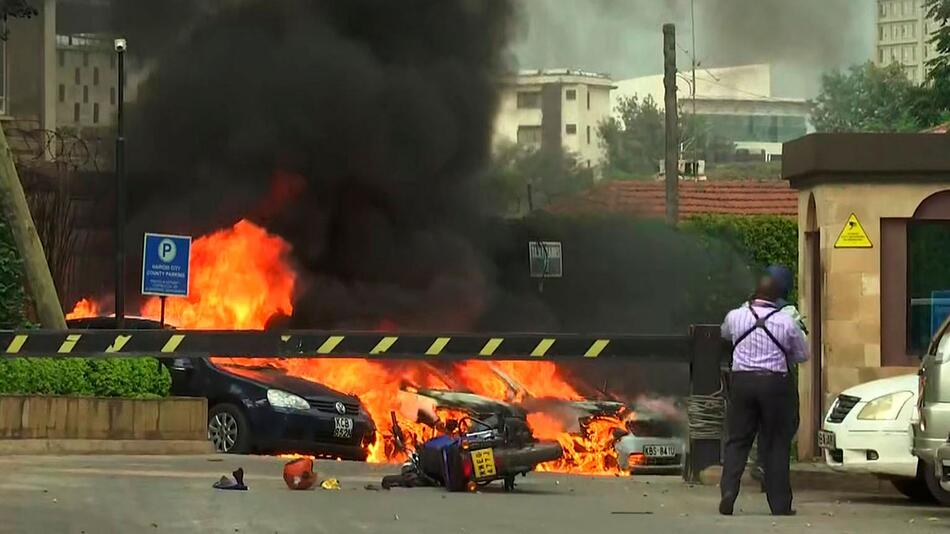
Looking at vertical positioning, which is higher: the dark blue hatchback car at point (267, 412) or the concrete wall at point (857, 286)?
the concrete wall at point (857, 286)

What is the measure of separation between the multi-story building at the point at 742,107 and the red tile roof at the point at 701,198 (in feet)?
94.6

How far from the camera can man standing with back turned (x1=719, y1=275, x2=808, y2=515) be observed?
1057 cm

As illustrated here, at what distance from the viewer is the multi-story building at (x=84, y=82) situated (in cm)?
3284

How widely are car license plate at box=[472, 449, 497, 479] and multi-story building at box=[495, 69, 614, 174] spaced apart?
19.0 meters

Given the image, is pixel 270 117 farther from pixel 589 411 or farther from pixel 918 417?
pixel 918 417

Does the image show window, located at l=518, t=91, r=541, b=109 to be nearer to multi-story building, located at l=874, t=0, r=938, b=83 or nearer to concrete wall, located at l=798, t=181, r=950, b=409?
concrete wall, located at l=798, t=181, r=950, b=409

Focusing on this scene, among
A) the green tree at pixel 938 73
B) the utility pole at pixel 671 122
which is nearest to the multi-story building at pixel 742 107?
the green tree at pixel 938 73

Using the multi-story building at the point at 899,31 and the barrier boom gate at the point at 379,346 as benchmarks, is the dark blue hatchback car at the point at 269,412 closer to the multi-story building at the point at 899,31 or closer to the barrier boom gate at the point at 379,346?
the barrier boom gate at the point at 379,346

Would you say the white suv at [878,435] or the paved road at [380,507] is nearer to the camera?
the paved road at [380,507]

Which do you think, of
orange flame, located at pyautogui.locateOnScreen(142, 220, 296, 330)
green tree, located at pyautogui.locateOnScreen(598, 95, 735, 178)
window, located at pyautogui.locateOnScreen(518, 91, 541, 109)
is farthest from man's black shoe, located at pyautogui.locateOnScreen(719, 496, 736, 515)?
green tree, located at pyautogui.locateOnScreen(598, 95, 735, 178)

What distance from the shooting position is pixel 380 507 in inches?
427

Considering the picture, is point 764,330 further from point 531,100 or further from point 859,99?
point 859,99

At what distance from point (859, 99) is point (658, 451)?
6315 cm

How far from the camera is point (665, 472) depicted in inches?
632
